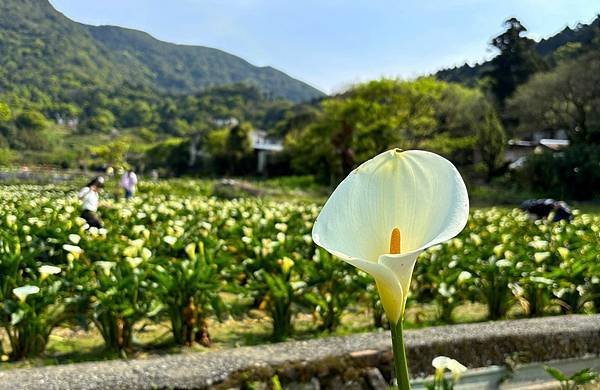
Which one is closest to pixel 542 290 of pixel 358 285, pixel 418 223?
pixel 358 285

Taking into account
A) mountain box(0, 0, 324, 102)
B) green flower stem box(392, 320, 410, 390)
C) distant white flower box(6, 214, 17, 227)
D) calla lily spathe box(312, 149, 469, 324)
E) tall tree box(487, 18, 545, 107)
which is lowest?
distant white flower box(6, 214, 17, 227)

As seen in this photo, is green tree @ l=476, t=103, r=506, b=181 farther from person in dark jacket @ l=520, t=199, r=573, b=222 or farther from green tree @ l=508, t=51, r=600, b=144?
person in dark jacket @ l=520, t=199, r=573, b=222

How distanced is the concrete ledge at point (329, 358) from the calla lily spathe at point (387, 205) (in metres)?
1.32

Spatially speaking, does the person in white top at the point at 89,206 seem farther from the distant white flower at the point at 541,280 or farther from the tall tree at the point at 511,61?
the tall tree at the point at 511,61

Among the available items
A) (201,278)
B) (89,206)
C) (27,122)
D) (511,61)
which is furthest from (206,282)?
(511,61)

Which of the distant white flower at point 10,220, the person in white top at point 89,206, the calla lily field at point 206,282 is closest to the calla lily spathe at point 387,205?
the calla lily field at point 206,282

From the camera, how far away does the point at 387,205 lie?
2.36ft

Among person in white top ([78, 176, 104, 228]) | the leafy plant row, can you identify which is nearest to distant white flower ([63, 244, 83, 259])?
the leafy plant row

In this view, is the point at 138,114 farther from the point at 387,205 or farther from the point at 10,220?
the point at 387,205

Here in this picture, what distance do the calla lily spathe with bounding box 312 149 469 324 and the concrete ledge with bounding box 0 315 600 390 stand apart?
4.33 ft

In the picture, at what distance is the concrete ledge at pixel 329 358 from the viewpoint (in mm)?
1766

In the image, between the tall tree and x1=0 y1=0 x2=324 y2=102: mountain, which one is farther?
the tall tree

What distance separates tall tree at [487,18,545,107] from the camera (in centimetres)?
3381

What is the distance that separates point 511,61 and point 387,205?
125 ft
